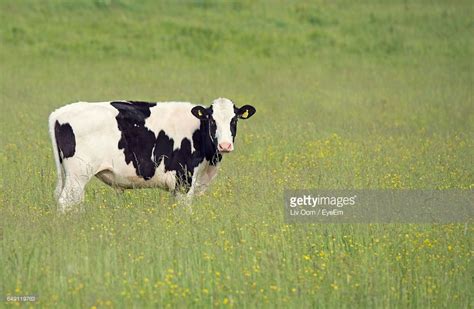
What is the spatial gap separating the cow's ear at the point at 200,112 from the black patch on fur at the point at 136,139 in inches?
20.8

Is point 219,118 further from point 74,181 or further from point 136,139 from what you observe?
point 74,181

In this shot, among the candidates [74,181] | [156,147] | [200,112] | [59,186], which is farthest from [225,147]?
[59,186]

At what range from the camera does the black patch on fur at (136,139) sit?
11570 mm

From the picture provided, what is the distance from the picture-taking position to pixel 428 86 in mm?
24266

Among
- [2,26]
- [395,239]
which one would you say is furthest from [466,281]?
[2,26]

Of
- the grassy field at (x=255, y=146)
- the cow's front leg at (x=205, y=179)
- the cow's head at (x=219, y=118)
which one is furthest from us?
the cow's front leg at (x=205, y=179)

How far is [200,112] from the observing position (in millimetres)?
11852

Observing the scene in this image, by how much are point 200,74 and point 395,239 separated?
15.9 m

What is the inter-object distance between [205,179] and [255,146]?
4335mm

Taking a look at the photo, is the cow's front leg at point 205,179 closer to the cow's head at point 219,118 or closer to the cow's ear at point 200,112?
the cow's head at point 219,118

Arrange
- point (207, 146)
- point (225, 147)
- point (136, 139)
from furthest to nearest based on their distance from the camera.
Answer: point (207, 146) → point (136, 139) → point (225, 147)

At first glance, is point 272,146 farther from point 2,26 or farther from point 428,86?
point 2,26

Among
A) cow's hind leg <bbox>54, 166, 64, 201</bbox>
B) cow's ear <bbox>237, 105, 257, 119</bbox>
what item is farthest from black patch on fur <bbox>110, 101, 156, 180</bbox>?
cow's ear <bbox>237, 105, 257, 119</bbox>

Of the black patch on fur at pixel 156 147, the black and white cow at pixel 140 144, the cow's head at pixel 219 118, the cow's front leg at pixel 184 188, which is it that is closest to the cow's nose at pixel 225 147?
the black and white cow at pixel 140 144
